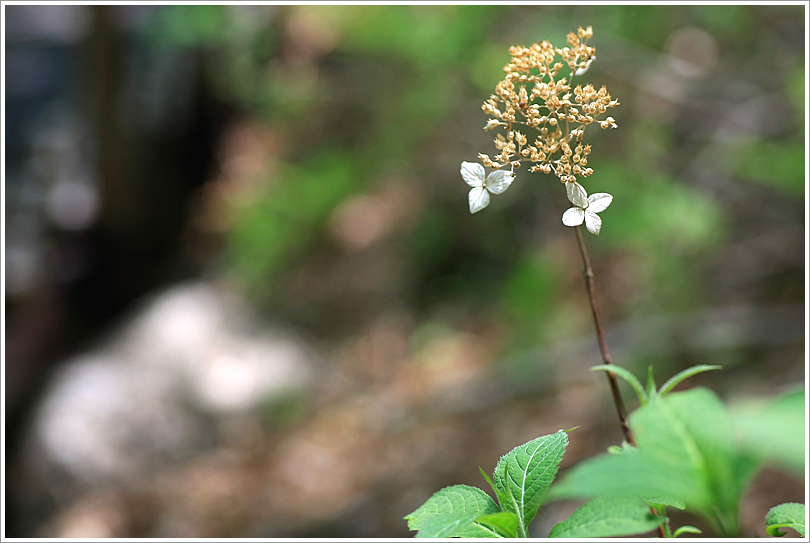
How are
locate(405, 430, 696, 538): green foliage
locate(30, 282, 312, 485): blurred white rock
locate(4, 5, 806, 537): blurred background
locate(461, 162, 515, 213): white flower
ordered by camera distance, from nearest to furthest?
locate(405, 430, 696, 538): green foliage < locate(461, 162, 515, 213): white flower < locate(4, 5, 806, 537): blurred background < locate(30, 282, 312, 485): blurred white rock

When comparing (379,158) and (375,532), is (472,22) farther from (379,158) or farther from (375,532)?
(375,532)

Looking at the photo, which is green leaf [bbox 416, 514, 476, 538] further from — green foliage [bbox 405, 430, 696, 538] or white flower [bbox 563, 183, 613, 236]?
white flower [bbox 563, 183, 613, 236]

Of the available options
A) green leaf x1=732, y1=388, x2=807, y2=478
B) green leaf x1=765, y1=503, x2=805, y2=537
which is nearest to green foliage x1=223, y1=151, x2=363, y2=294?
green leaf x1=765, y1=503, x2=805, y2=537

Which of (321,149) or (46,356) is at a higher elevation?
(321,149)

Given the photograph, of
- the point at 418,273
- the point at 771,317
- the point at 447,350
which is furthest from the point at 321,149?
the point at 771,317

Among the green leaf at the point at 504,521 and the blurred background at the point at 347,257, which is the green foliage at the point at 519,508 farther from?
the blurred background at the point at 347,257
